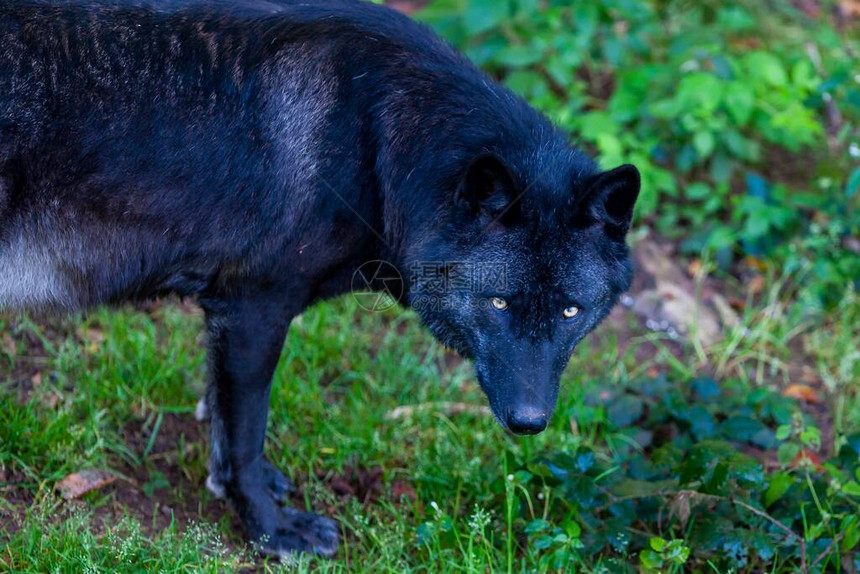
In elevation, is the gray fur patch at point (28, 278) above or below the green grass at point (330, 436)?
above

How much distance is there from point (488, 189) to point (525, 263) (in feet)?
Result: 1.09

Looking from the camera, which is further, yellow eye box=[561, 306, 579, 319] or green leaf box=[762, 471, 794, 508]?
green leaf box=[762, 471, 794, 508]

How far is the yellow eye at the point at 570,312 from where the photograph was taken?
3.84 metres

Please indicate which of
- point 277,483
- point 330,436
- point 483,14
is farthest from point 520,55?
point 277,483

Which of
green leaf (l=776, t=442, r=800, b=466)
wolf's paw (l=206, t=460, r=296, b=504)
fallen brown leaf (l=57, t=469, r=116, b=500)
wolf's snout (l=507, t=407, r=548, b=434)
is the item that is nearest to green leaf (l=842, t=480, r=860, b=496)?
green leaf (l=776, t=442, r=800, b=466)

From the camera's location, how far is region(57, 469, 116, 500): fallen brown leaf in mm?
4246

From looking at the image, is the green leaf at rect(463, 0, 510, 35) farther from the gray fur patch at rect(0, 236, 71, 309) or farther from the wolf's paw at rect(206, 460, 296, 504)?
the gray fur patch at rect(0, 236, 71, 309)

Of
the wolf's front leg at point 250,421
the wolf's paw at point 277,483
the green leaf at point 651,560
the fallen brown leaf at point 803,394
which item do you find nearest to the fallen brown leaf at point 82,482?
the wolf's front leg at point 250,421

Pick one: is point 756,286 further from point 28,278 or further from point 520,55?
point 28,278

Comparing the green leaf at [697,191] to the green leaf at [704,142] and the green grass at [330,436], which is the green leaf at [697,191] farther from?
the green grass at [330,436]

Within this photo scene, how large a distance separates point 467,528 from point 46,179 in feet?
7.75

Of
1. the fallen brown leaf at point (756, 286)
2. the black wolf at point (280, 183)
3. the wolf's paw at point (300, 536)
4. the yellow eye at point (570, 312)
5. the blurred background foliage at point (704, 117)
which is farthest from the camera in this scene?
the fallen brown leaf at point (756, 286)

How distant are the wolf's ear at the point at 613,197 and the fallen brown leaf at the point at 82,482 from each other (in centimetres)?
255

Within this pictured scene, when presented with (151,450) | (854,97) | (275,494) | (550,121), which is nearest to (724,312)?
(854,97)
